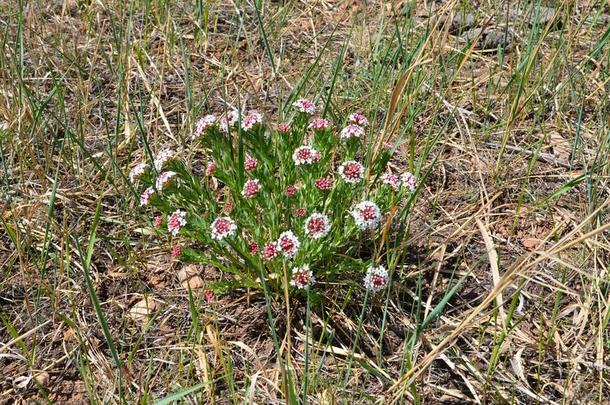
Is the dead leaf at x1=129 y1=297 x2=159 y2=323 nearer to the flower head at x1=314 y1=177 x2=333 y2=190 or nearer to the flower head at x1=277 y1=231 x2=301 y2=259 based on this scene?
the flower head at x1=277 y1=231 x2=301 y2=259

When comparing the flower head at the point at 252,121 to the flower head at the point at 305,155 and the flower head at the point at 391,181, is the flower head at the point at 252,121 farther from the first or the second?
the flower head at the point at 391,181

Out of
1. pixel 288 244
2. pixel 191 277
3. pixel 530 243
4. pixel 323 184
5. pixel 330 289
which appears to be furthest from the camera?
pixel 530 243

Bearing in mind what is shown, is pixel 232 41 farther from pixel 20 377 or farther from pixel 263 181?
pixel 20 377

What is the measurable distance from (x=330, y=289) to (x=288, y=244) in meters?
→ 0.43

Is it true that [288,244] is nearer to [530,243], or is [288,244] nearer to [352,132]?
[352,132]

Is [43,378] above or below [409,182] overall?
below

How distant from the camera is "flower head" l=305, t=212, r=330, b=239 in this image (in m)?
2.44

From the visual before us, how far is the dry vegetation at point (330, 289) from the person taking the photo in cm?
249

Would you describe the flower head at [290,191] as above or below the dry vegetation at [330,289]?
above

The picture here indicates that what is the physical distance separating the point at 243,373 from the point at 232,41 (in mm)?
2271

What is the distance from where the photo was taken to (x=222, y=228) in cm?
243

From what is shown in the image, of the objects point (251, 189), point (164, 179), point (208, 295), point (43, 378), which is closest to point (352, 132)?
point (251, 189)

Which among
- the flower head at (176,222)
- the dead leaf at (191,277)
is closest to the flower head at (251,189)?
the flower head at (176,222)

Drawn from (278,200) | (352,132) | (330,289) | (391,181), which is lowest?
(330,289)
